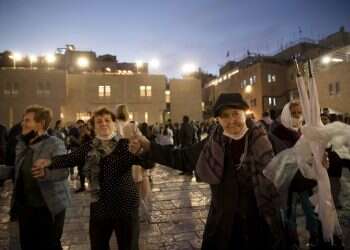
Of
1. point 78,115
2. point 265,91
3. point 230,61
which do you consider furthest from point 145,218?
point 230,61

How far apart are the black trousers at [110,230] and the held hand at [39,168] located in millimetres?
626

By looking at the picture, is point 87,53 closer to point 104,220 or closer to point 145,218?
point 145,218

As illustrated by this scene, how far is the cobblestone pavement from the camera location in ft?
16.9

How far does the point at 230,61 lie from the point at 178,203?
47.7 meters

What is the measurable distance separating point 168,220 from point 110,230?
3.25 meters

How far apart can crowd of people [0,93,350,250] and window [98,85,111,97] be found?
32.2 meters

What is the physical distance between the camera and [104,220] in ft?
10.3

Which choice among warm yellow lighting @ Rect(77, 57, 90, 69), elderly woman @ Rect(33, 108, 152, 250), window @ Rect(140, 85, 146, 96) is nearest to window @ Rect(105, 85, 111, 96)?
window @ Rect(140, 85, 146, 96)

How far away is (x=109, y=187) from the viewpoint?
124 inches

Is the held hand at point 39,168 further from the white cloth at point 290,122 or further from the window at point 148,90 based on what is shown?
the window at point 148,90

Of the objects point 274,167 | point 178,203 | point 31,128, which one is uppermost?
point 31,128

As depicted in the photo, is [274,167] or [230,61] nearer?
[274,167]

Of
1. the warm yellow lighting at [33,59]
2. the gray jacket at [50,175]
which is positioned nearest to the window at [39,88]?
the warm yellow lighting at [33,59]

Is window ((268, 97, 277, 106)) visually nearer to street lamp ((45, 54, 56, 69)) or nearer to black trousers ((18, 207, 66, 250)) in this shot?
street lamp ((45, 54, 56, 69))
